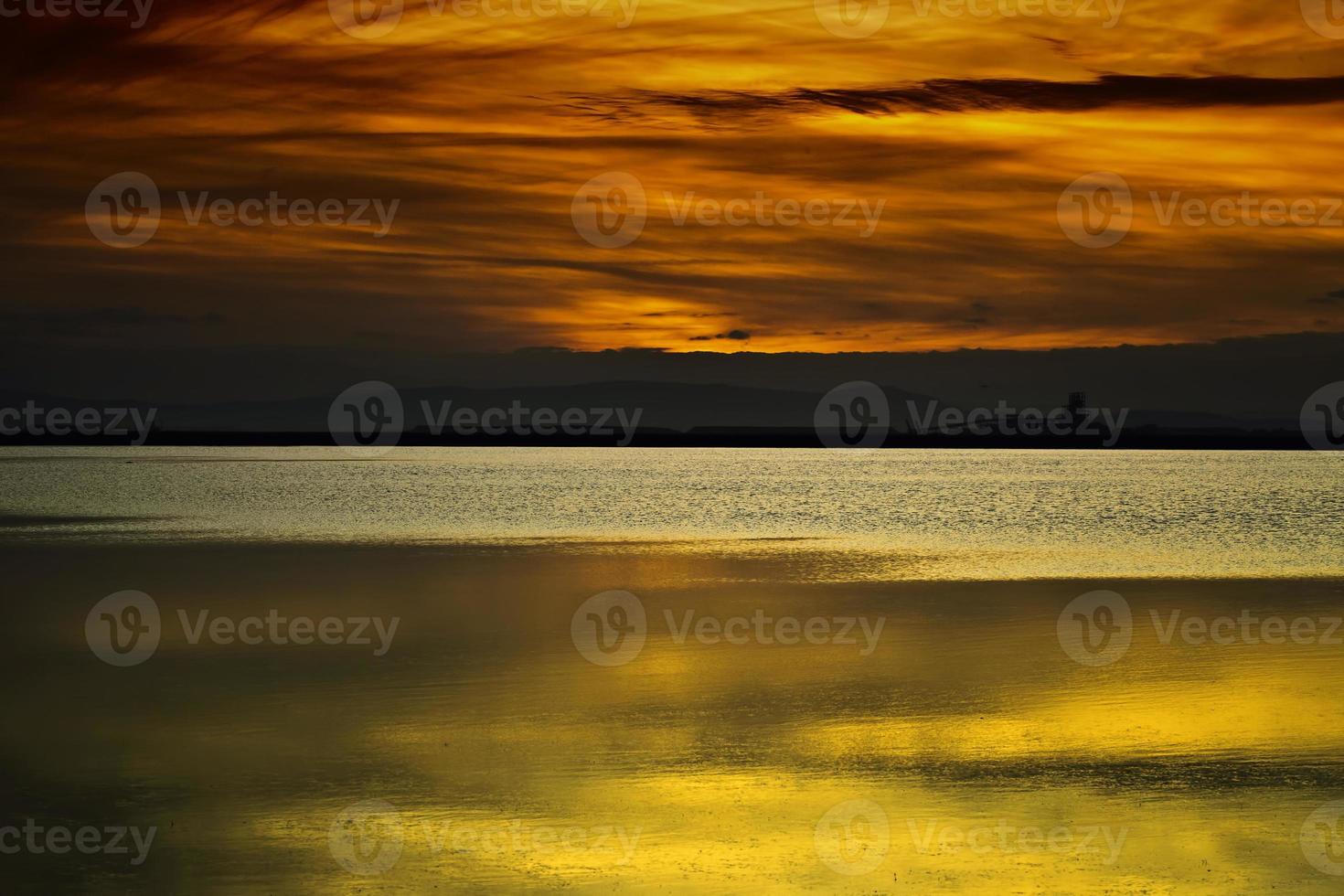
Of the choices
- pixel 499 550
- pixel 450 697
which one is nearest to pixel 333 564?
pixel 499 550

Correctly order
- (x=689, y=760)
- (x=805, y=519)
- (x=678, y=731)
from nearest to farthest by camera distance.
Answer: (x=689, y=760) < (x=678, y=731) < (x=805, y=519)

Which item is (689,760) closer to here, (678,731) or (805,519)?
(678,731)

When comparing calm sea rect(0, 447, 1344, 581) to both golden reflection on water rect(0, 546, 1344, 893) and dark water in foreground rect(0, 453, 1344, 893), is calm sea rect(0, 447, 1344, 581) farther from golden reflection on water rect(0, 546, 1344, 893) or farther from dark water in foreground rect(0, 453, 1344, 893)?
golden reflection on water rect(0, 546, 1344, 893)

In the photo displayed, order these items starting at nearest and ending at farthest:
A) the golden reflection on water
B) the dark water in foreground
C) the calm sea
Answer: the golden reflection on water
the dark water in foreground
the calm sea

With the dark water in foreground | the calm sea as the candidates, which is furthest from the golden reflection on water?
the calm sea

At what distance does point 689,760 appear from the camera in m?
11.7

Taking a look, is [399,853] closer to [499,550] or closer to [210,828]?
[210,828]

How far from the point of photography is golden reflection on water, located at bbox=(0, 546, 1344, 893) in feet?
29.5

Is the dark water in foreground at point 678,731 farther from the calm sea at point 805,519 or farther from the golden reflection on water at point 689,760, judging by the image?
the calm sea at point 805,519

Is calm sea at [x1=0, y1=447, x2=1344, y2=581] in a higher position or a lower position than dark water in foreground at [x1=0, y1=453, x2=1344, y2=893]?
higher

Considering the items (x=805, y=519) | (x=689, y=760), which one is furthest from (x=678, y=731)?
(x=805, y=519)

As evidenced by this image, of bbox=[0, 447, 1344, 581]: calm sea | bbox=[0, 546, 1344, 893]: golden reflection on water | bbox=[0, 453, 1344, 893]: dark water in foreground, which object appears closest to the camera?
bbox=[0, 546, 1344, 893]: golden reflection on water

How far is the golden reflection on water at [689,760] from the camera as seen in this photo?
8.99m

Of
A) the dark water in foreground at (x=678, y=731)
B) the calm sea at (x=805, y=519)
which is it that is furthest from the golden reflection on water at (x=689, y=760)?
the calm sea at (x=805, y=519)
